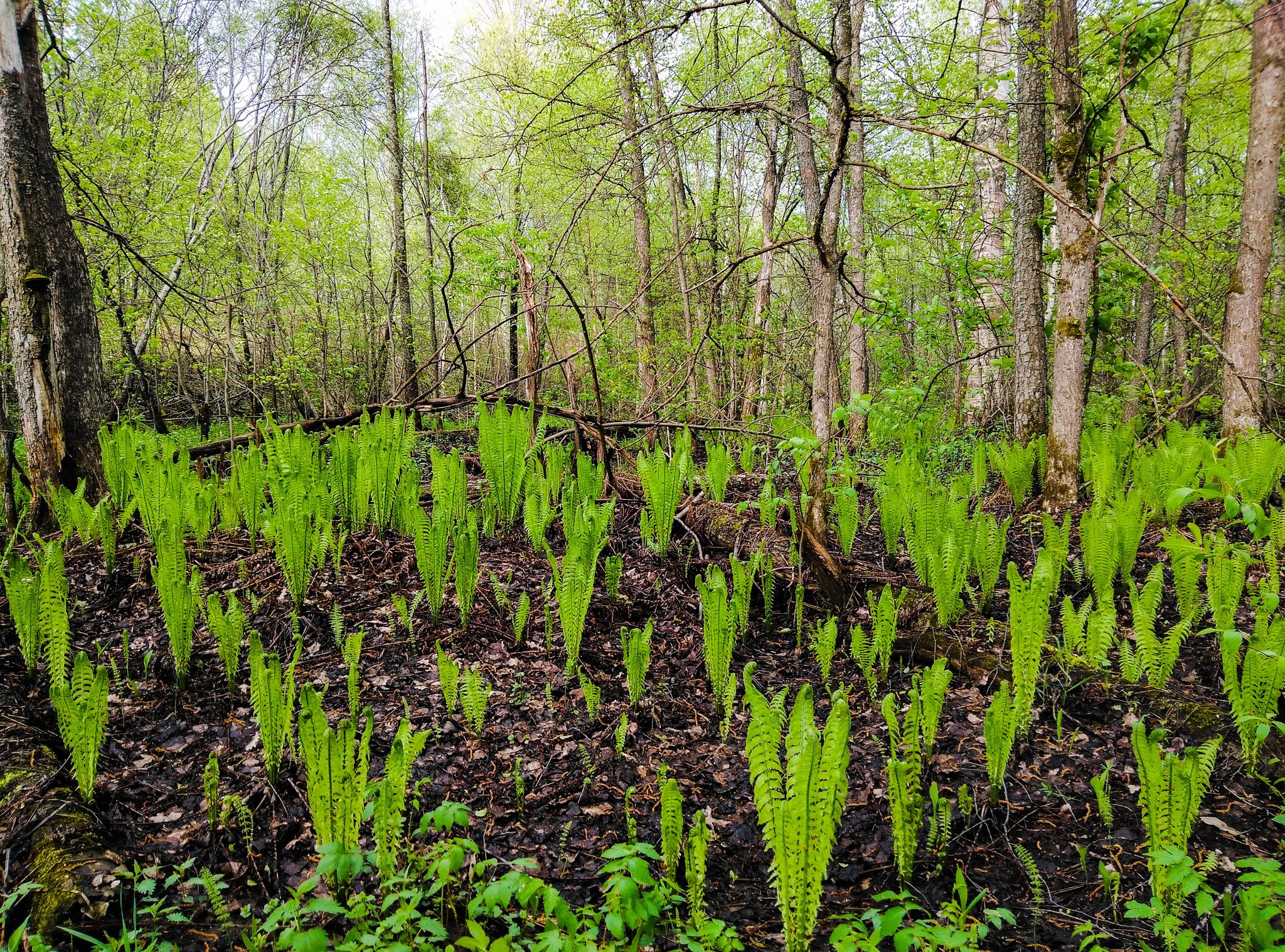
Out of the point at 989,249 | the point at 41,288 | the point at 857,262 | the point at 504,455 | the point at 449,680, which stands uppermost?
the point at 989,249

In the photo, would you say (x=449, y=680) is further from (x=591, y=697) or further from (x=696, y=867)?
(x=696, y=867)

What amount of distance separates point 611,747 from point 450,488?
55.9 inches

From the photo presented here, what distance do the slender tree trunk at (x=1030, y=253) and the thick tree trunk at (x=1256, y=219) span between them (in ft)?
3.63

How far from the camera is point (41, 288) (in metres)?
3.10

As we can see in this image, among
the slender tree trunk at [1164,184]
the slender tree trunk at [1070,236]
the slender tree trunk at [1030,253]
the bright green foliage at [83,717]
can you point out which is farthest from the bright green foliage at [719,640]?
the slender tree trunk at [1164,184]

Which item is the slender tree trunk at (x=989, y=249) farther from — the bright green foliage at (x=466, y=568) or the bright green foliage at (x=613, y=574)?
the bright green foliage at (x=466, y=568)

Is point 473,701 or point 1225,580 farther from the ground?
point 1225,580

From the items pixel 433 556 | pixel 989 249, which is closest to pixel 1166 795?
pixel 433 556

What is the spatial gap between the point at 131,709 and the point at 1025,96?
553cm

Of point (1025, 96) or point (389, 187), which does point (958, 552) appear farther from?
point (389, 187)

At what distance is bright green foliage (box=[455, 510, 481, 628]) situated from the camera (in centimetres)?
250

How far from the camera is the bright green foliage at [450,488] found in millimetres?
2912

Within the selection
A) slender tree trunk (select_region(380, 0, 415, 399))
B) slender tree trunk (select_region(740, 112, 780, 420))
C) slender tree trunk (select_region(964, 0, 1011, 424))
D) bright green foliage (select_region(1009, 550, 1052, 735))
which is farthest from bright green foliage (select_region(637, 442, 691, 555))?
slender tree trunk (select_region(380, 0, 415, 399))

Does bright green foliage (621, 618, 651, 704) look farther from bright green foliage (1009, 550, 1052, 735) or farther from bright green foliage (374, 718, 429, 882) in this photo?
bright green foliage (1009, 550, 1052, 735)
